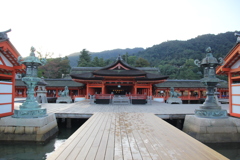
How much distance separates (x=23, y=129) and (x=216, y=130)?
10.2 metres

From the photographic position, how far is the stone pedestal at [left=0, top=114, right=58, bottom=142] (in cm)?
814

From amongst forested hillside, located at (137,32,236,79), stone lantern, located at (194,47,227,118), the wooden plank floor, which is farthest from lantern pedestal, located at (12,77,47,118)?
forested hillside, located at (137,32,236,79)

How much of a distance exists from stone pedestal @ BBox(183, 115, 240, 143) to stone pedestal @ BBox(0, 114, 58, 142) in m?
8.13

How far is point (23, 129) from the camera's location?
8219mm

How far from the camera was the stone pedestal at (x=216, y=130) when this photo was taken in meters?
8.31

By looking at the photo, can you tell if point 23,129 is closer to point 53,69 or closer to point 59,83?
point 59,83

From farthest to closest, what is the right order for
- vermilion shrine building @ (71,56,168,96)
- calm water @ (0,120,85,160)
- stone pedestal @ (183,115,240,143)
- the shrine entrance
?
1. the shrine entrance
2. vermilion shrine building @ (71,56,168,96)
3. stone pedestal @ (183,115,240,143)
4. calm water @ (0,120,85,160)

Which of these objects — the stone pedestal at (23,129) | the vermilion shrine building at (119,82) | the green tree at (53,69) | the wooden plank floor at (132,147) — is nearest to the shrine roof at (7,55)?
the stone pedestal at (23,129)

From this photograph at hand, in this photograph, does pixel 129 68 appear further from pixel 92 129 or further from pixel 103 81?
pixel 92 129

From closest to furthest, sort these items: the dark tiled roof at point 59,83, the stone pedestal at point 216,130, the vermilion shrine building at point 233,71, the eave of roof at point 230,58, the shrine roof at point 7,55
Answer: the stone pedestal at point 216,130 < the shrine roof at point 7,55 < the eave of roof at point 230,58 < the vermilion shrine building at point 233,71 < the dark tiled roof at point 59,83

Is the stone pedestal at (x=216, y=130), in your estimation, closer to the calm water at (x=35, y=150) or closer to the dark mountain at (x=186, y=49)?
Answer: the calm water at (x=35, y=150)

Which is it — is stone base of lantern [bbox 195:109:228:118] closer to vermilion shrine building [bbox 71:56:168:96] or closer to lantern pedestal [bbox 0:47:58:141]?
lantern pedestal [bbox 0:47:58:141]

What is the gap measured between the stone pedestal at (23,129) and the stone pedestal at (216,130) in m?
8.13

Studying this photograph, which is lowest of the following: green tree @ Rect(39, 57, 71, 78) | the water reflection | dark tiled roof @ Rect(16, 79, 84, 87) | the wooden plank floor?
the water reflection
